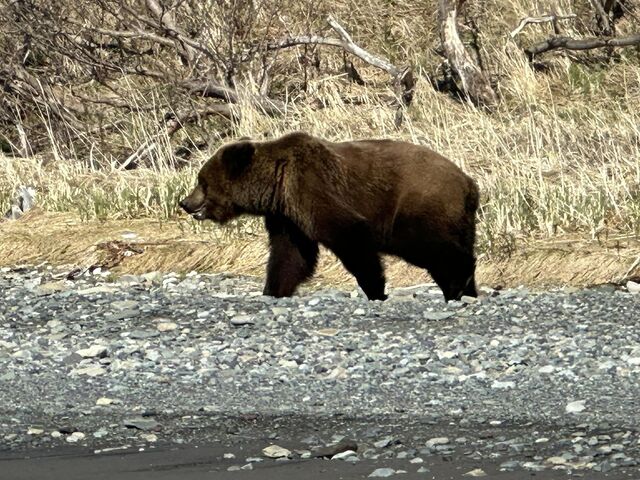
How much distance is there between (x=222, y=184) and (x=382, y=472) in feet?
16.7

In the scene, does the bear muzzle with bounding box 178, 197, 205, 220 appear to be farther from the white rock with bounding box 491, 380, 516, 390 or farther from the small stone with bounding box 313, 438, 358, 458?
the small stone with bounding box 313, 438, 358, 458

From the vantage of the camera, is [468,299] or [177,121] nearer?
[468,299]

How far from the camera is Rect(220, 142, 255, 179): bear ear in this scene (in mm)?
9602

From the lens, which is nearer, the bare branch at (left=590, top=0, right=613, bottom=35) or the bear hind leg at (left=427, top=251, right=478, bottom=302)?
the bear hind leg at (left=427, top=251, right=478, bottom=302)

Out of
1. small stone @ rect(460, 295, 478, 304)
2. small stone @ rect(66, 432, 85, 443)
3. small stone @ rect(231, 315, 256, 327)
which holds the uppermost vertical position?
small stone @ rect(66, 432, 85, 443)

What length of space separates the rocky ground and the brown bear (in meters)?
0.28

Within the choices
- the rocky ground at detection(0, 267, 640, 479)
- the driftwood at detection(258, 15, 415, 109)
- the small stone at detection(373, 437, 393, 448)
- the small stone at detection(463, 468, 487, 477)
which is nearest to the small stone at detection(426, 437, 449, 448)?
the rocky ground at detection(0, 267, 640, 479)

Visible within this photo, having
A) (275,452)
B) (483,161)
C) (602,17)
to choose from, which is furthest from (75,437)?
(602,17)

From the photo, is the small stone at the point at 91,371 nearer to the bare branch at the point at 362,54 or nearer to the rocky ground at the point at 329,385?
the rocky ground at the point at 329,385

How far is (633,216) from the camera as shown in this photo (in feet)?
34.7

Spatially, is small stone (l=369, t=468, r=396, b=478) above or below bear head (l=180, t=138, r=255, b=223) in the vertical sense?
below

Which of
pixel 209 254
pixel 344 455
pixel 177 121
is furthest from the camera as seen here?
pixel 177 121

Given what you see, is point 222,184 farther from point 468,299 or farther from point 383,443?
point 383,443

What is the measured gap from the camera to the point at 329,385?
6594mm
